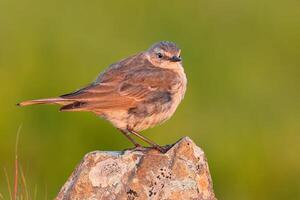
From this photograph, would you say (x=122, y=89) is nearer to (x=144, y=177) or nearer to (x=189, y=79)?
(x=144, y=177)

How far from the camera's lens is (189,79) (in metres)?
19.9

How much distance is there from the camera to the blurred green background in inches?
661

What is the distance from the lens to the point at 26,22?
2175 centimetres

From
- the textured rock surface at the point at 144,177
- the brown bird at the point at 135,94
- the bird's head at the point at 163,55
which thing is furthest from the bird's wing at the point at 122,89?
the textured rock surface at the point at 144,177

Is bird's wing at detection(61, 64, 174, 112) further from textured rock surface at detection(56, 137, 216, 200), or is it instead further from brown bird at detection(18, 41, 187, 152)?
textured rock surface at detection(56, 137, 216, 200)

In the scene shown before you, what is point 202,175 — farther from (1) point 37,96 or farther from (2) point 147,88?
(1) point 37,96

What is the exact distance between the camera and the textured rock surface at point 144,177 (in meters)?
9.64

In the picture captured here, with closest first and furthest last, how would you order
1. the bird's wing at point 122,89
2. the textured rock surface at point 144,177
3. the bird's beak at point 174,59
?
1. the textured rock surface at point 144,177
2. the bird's wing at point 122,89
3. the bird's beak at point 174,59

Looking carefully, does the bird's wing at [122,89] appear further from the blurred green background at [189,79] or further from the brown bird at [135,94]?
the blurred green background at [189,79]

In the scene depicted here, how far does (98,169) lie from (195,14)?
50.9ft

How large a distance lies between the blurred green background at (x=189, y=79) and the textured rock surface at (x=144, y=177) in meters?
3.95

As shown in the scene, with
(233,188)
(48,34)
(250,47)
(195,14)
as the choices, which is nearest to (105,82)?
(233,188)

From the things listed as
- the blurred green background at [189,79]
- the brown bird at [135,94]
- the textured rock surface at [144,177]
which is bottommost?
the blurred green background at [189,79]

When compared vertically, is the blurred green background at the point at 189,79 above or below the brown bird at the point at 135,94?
below
